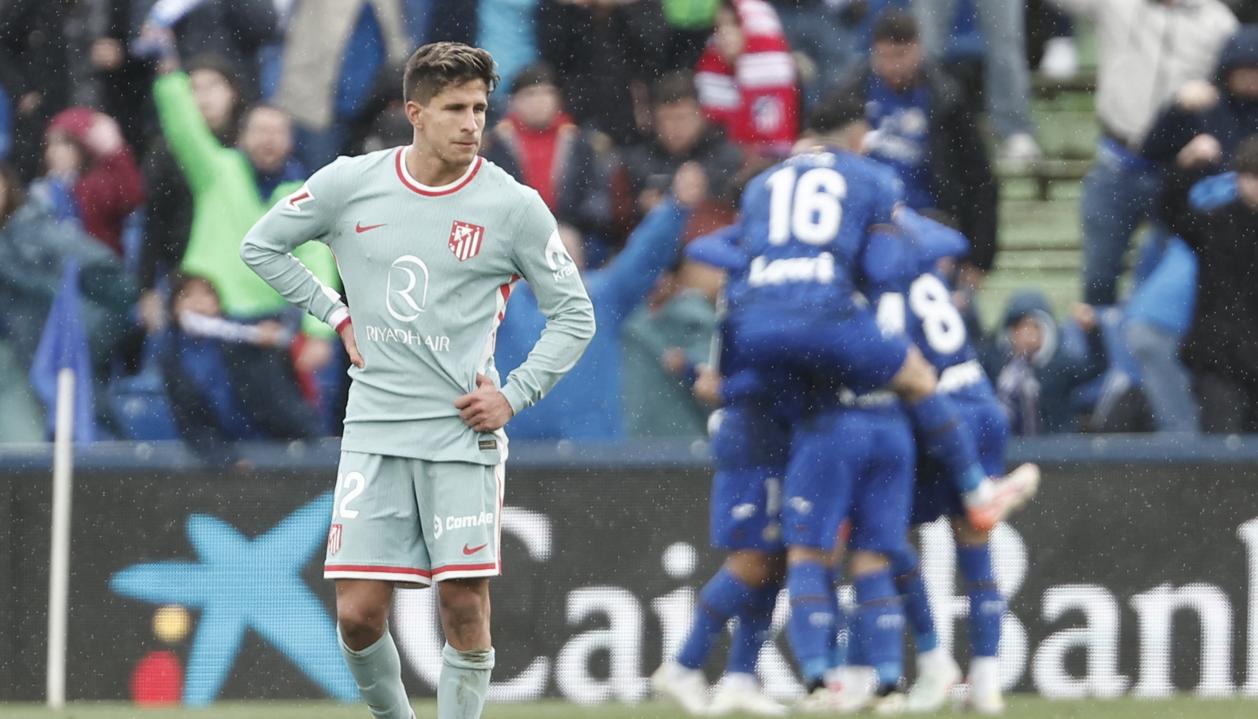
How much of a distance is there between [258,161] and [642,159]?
199 centimetres

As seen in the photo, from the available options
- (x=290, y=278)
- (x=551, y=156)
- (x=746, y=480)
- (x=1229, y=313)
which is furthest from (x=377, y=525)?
(x=1229, y=313)

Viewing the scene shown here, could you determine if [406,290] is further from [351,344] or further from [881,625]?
[881,625]

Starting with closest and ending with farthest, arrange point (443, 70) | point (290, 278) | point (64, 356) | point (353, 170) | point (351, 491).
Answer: point (443, 70), point (351, 491), point (353, 170), point (290, 278), point (64, 356)

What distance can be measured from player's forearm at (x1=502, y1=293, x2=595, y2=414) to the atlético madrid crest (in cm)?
34

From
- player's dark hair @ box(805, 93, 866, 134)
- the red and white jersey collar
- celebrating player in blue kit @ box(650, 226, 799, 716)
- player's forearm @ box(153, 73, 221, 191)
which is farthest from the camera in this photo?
player's forearm @ box(153, 73, 221, 191)

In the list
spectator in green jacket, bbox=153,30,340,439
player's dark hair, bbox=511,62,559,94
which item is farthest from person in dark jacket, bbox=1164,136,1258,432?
spectator in green jacket, bbox=153,30,340,439

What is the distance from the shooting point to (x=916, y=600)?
31.6 ft

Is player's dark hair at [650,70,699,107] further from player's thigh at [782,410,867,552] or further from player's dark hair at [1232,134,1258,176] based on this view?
player's thigh at [782,410,867,552]

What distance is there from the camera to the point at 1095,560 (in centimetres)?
1077

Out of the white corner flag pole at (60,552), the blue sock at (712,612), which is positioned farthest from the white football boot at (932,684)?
the white corner flag pole at (60,552)

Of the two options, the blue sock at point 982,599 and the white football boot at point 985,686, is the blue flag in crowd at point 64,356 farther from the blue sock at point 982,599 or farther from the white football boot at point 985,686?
the white football boot at point 985,686

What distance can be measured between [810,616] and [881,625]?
37 centimetres

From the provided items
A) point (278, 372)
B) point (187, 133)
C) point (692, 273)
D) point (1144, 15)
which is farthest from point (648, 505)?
point (1144, 15)

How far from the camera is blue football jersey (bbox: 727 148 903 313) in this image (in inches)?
338
